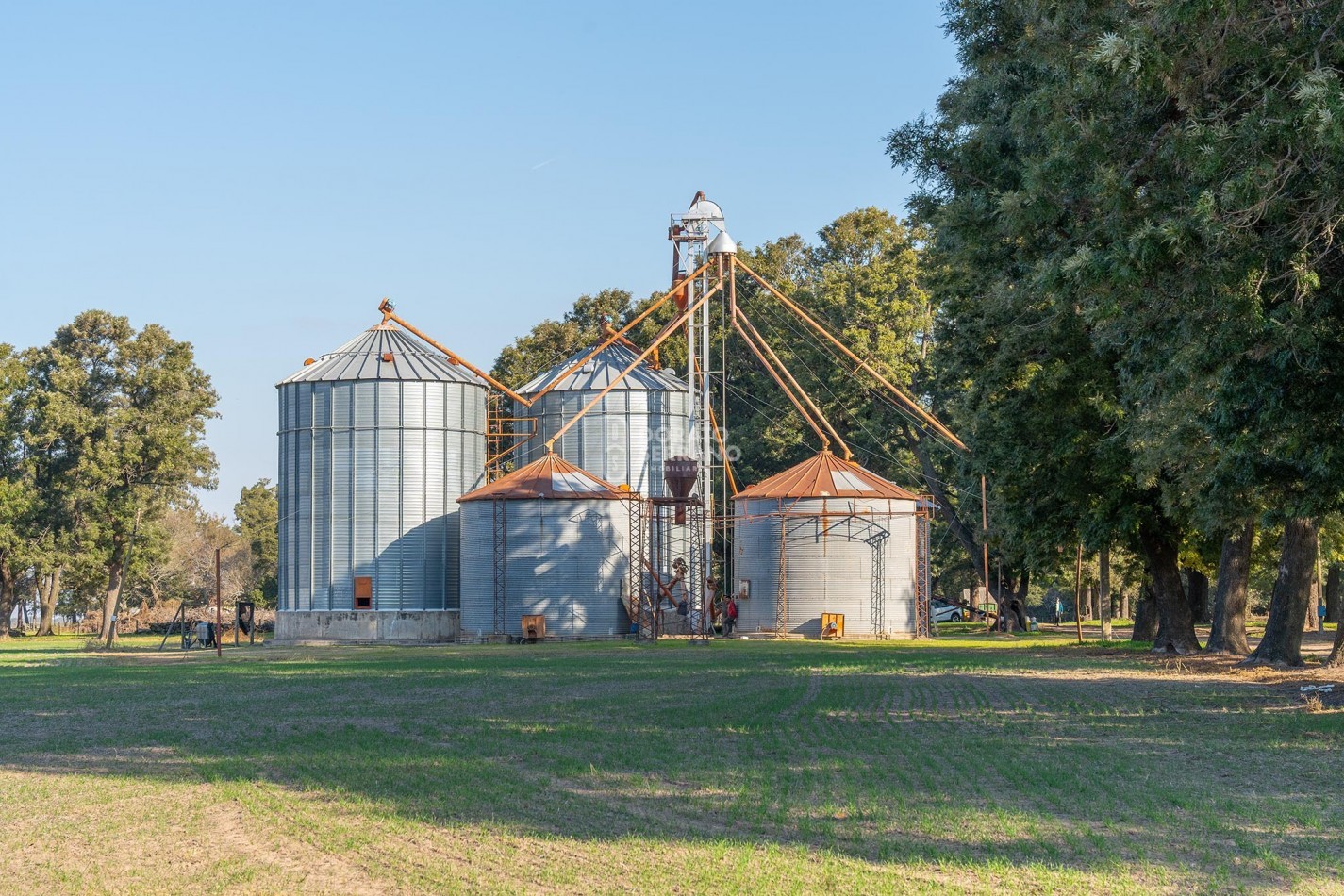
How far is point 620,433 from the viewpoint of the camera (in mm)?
70312

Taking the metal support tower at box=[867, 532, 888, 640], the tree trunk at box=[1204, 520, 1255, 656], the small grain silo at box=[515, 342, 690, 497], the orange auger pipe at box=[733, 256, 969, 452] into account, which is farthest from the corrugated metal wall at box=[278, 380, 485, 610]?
the tree trunk at box=[1204, 520, 1255, 656]

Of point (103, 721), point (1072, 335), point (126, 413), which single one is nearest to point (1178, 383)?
point (1072, 335)

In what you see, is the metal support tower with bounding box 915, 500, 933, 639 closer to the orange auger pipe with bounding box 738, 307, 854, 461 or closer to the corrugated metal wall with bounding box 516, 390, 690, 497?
the orange auger pipe with bounding box 738, 307, 854, 461

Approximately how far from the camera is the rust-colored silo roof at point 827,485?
64.2 meters

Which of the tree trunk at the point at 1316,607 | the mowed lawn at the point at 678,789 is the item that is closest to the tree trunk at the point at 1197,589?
the tree trunk at the point at 1316,607

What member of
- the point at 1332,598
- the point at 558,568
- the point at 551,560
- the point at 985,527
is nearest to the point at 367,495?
the point at 551,560

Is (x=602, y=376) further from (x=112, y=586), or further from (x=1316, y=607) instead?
(x=1316, y=607)

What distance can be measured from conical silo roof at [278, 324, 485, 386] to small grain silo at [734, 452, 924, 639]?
15543mm

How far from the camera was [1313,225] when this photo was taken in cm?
1595

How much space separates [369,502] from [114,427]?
23.6m

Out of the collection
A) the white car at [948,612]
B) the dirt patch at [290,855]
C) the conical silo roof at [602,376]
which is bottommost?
the white car at [948,612]

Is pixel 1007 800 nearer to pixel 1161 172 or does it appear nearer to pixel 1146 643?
pixel 1161 172

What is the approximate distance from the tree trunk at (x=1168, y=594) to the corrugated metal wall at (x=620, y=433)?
30.8 m

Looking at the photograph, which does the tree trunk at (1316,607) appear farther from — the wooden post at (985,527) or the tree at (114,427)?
the tree at (114,427)
